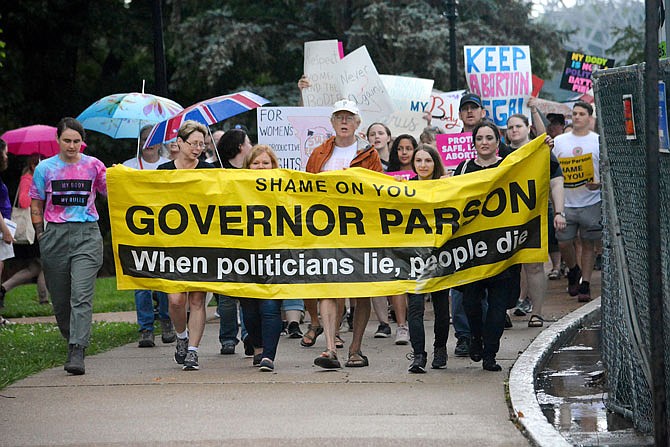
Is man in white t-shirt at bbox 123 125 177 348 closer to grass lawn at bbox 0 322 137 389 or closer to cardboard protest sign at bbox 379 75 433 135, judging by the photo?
grass lawn at bbox 0 322 137 389

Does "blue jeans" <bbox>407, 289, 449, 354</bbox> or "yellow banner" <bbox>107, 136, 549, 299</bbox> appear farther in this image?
"yellow banner" <bbox>107, 136, 549, 299</bbox>

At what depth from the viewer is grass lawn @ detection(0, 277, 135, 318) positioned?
16461mm

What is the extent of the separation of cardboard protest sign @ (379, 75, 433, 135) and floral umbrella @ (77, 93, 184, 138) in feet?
15.9

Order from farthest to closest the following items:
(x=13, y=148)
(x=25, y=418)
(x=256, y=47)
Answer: (x=256, y=47), (x=13, y=148), (x=25, y=418)

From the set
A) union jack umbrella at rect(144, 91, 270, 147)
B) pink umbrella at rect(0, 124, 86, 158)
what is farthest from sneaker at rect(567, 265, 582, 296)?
pink umbrella at rect(0, 124, 86, 158)

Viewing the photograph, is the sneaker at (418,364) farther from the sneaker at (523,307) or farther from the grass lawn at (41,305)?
the grass lawn at (41,305)

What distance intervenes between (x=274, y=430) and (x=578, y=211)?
26.2 ft

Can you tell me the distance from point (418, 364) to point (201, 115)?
365cm

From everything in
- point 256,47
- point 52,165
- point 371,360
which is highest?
point 256,47

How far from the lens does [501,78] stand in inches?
620

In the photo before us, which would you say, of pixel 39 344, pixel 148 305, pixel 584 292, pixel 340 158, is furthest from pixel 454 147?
pixel 39 344

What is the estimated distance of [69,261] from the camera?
413 inches

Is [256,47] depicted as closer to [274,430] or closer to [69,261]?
[69,261]

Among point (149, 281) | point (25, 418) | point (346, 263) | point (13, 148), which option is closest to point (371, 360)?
point (346, 263)
